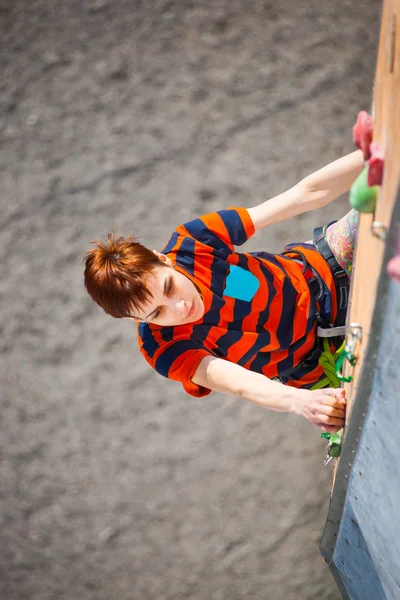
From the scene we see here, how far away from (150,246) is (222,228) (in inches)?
23.8

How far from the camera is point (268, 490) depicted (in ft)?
4.89

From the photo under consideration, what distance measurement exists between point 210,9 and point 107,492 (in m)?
0.97

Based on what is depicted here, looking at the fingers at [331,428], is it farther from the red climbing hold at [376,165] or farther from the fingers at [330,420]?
the red climbing hold at [376,165]

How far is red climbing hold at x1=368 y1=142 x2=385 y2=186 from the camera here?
19.6 inches

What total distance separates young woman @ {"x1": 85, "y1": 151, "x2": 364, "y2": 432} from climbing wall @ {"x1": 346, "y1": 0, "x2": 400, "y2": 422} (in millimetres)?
133

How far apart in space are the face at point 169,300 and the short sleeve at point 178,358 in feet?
0.11

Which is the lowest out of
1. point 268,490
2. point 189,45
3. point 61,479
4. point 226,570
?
point 226,570

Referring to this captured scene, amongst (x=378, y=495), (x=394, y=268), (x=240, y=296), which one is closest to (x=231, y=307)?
(x=240, y=296)

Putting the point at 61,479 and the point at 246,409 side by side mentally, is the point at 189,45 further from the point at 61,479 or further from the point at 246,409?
the point at 61,479

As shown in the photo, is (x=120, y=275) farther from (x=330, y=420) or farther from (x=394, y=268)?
(x=394, y=268)

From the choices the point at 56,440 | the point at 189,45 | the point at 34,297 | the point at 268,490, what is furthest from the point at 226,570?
the point at 189,45

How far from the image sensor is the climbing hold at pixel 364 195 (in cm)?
53

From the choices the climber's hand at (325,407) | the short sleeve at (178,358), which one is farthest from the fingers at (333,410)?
the short sleeve at (178,358)

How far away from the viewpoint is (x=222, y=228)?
818mm
